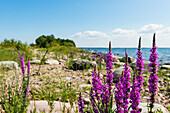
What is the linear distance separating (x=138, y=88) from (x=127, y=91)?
0.57ft

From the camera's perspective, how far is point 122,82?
6.22ft

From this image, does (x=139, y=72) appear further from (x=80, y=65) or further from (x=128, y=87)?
(x=80, y=65)

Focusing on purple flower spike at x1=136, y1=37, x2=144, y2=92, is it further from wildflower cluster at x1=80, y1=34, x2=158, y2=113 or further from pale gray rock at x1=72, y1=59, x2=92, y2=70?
pale gray rock at x1=72, y1=59, x2=92, y2=70

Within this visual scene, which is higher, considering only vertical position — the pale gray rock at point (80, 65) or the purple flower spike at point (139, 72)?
the purple flower spike at point (139, 72)

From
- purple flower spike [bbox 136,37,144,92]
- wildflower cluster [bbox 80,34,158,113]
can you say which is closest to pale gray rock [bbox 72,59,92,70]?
wildflower cluster [bbox 80,34,158,113]

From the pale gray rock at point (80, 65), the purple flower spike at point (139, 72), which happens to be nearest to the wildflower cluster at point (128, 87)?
the purple flower spike at point (139, 72)

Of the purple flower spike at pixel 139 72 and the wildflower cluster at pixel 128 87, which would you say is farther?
the purple flower spike at pixel 139 72

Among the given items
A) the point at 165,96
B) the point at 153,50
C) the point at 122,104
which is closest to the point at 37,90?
the point at 122,104

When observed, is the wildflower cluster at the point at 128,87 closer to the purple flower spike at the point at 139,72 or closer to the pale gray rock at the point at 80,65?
the purple flower spike at the point at 139,72

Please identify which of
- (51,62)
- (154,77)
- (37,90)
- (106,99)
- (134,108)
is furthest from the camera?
(51,62)

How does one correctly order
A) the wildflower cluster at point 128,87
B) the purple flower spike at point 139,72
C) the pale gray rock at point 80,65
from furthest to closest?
the pale gray rock at point 80,65, the purple flower spike at point 139,72, the wildflower cluster at point 128,87

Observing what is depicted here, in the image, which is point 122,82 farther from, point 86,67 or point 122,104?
point 86,67

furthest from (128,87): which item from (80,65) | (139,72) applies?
(80,65)

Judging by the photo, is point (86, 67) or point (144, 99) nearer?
point (144, 99)
